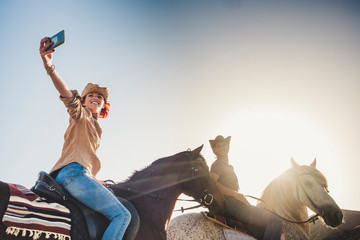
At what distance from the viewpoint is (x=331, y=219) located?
4633 millimetres

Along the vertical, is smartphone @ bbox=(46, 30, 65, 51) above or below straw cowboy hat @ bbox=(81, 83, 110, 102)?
above

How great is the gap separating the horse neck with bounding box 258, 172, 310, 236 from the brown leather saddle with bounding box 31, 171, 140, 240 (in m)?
3.87

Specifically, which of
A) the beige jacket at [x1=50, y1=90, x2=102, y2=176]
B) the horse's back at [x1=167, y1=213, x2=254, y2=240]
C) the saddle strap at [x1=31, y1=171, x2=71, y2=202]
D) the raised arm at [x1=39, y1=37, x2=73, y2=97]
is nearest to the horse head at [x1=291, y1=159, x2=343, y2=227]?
the horse's back at [x1=167, y1=213, x2=254, y2=240]

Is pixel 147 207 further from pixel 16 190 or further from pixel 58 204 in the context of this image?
pixel 16 190

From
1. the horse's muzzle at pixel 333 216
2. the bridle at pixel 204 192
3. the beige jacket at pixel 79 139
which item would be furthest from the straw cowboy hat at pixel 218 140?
the beige jacket at pixel 79 139

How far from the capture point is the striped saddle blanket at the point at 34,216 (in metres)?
2.12

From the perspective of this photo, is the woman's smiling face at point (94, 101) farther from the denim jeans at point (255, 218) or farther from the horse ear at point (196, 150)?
the denim jeans at point (255, 218)

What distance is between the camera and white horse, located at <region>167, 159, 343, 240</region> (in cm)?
427

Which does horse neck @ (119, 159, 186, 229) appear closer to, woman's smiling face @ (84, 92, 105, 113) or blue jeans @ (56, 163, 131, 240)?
blue jeans @ (56, 163, 131, 240)

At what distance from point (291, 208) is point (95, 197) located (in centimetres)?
453

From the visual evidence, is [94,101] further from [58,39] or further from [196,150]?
[196,150]

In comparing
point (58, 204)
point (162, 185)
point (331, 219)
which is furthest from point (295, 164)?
point (58, 204)

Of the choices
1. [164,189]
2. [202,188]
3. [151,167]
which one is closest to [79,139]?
[151,167]

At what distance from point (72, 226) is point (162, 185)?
1618 millimetres
